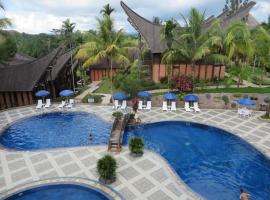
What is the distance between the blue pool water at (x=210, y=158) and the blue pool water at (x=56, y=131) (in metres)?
2.89

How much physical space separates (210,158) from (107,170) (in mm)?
7476

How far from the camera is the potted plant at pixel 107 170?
12102mm

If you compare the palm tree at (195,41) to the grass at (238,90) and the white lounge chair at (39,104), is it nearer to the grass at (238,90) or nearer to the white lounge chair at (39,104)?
the grass at (238,90)

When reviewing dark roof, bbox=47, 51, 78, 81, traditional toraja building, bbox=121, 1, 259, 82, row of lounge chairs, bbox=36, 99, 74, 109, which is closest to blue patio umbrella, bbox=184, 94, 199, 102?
traditional toraja building, bbox=121, 1, 259, 82

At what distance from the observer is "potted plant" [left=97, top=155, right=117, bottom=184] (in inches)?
476

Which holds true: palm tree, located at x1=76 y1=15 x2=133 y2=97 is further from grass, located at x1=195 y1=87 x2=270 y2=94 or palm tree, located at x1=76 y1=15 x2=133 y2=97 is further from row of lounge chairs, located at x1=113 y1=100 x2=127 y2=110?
grass, located at x1=195 y1=87 x2=270 y2=94

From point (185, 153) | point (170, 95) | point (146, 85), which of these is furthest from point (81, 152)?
point (146, 85)

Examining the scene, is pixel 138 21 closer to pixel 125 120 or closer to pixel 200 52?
pixel 200 52

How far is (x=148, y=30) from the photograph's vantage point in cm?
2972

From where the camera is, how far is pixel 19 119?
2261cm

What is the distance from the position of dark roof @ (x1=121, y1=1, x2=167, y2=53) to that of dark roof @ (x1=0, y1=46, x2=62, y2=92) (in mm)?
9550

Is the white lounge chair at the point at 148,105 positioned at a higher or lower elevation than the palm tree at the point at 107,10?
lower

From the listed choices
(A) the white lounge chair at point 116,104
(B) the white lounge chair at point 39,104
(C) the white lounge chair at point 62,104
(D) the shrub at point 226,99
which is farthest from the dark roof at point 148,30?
(B) the white lounge chair at point 39,104

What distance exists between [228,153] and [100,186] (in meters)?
9.52
